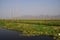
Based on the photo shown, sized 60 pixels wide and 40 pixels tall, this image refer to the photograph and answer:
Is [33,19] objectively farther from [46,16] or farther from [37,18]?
[46,16]

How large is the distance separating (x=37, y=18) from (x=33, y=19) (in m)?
0.16

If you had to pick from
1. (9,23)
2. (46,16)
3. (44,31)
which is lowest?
(44,31)

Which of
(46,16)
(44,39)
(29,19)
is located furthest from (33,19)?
(44,39)

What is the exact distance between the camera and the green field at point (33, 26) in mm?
3745

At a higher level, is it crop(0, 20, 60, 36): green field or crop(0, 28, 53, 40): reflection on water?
crop(0, 20, 60, 36): green field

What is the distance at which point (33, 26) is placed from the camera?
12.8 feet

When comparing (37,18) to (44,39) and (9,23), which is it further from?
(9,23)

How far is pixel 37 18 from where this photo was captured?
3.92 metres

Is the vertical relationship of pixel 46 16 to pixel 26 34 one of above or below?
above

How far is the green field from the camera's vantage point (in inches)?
147

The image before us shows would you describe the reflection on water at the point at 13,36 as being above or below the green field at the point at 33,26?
below

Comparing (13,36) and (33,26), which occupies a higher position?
(33,26)

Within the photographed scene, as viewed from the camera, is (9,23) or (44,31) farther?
(9,23)

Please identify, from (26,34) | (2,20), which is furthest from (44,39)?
(2,20)
